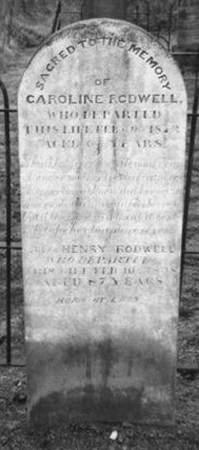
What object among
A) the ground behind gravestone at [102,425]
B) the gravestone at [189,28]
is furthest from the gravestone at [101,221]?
the gravestone at [189,28]

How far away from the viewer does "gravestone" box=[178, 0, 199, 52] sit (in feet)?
36.7

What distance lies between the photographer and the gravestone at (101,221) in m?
2.31

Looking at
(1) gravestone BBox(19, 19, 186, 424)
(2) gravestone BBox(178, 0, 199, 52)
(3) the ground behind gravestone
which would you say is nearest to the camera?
(1) gravestone BBox(19, 19, 186, 424)

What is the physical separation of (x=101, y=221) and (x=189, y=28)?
9681 mm

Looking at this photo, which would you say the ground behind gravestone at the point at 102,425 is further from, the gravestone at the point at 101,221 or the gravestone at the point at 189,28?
the gravestone at the point at 189,28

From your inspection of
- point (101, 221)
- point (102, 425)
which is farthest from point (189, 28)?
point (102, 425)

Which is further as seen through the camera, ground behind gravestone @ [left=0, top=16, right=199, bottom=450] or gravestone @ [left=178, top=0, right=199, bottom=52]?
gravestone @ [left=178, top=0, right=199, bottom=52]

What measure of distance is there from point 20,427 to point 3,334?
3.11 ft

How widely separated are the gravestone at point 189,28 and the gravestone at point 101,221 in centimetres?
911

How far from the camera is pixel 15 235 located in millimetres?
5117

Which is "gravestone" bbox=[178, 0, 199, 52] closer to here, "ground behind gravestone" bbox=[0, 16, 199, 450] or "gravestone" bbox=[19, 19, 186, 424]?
"ground behind gravestone" bbox=[0, 16, 199, 450]

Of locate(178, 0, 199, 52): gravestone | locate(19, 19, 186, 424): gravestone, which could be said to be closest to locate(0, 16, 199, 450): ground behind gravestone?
locate(19, 19, 186, 424): gravestone

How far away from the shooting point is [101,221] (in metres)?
2.52

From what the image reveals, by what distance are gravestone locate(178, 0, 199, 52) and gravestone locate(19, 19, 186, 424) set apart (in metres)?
9.11
